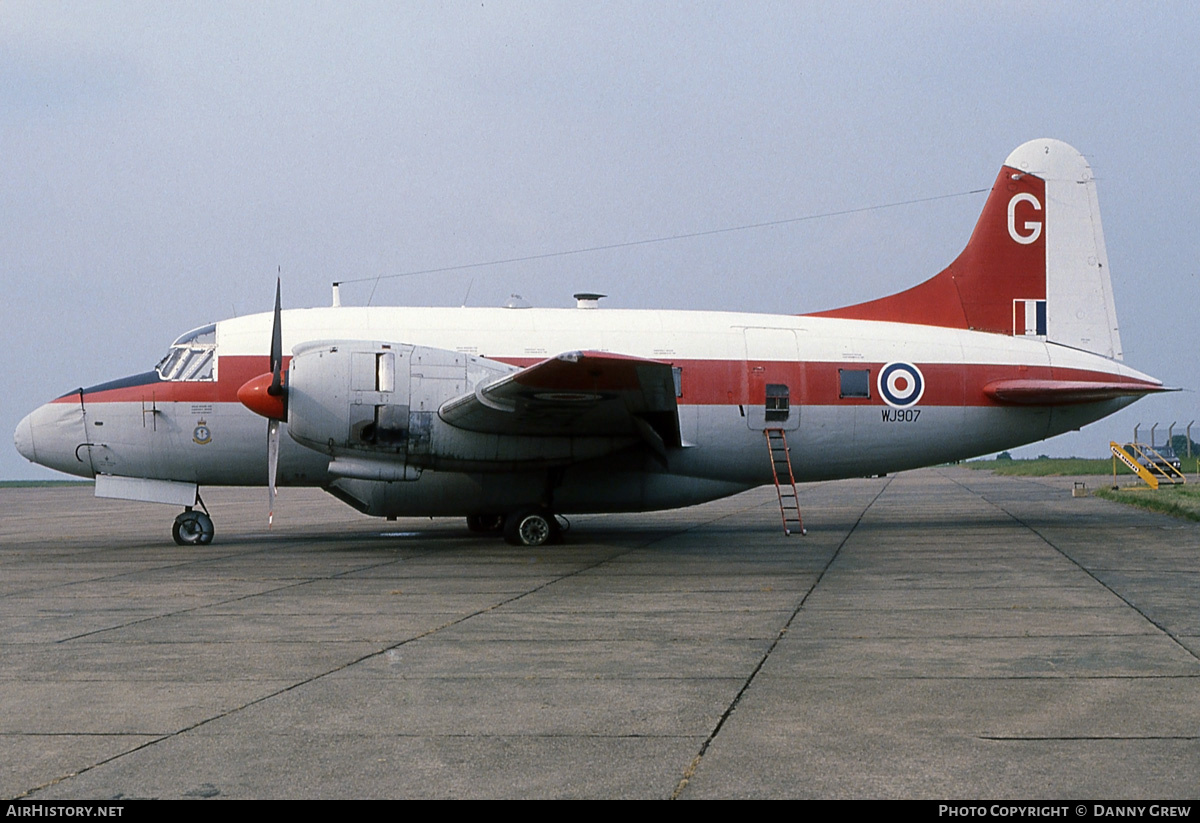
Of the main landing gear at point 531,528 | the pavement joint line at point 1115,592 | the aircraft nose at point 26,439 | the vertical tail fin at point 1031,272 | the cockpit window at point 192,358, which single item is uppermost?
the vertical tail fin at point 1031,272

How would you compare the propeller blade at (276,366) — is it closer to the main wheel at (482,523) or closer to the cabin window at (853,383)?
the main wheel at (482,523)

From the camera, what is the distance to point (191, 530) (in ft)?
58.1

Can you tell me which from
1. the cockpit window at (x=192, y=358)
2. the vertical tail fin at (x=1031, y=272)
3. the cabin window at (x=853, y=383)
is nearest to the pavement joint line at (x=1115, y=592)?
the cabin window at (x=853, y=383)

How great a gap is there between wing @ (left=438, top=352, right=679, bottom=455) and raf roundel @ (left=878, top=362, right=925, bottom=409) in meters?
4.31

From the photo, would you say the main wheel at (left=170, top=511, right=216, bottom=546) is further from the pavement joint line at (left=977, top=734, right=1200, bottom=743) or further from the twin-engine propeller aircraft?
the pavement joint line at (left=977, top=734, right=1200, bottom=743)

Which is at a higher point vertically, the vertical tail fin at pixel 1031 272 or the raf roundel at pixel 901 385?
the vertical tail fin at pixel 1031 272

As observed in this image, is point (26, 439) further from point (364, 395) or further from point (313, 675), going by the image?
point (313, 675)

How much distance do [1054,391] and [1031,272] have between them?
8.84ft

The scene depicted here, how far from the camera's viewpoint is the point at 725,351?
1797 centimetres

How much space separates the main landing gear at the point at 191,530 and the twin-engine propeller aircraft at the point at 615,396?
0.04 meters

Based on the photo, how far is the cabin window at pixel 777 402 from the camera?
17922 mm

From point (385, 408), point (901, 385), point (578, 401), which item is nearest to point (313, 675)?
point (578, 401)

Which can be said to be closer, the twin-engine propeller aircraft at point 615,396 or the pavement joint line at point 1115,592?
the pavement joint line at point 1115,592

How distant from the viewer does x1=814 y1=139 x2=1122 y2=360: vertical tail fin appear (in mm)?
19781
